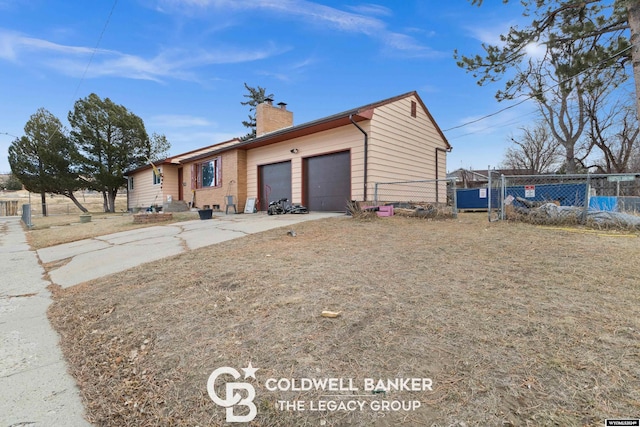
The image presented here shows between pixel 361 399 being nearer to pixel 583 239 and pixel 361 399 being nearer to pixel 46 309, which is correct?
pixel 46 309

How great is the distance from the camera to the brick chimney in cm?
1513

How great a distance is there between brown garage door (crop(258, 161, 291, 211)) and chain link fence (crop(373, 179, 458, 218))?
13.0 ft

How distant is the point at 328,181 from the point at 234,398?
948 cm

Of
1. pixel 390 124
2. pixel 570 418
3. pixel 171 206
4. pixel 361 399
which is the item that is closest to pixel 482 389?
pixel 570 418

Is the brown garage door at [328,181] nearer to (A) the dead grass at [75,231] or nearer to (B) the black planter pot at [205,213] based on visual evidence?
(B) the black planter pot at [205,213]

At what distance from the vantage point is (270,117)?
606 inches

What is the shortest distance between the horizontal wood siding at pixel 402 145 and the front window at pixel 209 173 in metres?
8.51

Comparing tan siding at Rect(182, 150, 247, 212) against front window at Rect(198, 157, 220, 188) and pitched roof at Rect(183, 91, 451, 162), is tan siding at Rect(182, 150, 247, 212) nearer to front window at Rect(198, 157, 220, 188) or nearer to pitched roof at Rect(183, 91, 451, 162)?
front window at Rect(198, 157, 220, 188)

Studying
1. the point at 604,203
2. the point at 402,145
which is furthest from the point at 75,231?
the point at 604,203

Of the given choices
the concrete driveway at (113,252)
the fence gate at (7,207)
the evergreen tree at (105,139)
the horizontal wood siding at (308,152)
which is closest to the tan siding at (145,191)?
the evergreen tree at (105,139)

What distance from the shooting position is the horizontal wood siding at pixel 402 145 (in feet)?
32.1

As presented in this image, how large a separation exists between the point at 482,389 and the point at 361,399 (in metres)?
0.61

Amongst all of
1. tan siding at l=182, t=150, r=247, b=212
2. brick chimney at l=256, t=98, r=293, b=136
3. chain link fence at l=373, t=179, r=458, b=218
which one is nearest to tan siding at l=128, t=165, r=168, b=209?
tan siding at l=182, t=150, r=247, b=212

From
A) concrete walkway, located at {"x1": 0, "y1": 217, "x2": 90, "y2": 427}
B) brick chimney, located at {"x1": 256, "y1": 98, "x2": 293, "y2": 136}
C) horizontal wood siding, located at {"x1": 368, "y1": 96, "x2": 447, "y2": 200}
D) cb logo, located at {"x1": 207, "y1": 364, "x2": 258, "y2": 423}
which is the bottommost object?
concrete walkway, located at {"x1": 0, "y1": 217, "x2": 90, "y2": 427}
